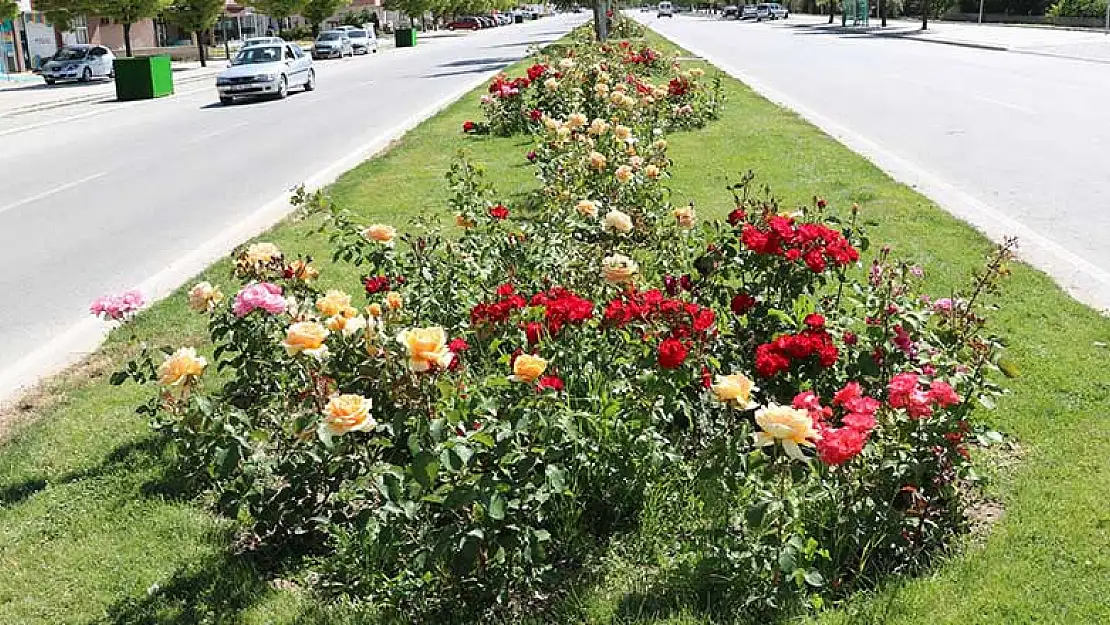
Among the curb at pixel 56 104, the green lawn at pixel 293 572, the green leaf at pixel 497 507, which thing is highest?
the green leaf at pixel 497 507

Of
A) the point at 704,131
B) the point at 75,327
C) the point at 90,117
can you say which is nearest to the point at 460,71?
the point at 90,117

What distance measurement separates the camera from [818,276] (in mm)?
4562

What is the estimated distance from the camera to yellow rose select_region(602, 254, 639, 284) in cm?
420

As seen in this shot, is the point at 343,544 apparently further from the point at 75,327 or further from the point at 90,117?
the point at 90,117

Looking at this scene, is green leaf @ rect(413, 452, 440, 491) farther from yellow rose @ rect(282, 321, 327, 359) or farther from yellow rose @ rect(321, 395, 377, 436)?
yellow rose @ rect(282, 321, 327, 359)

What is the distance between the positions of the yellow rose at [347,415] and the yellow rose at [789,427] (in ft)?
4.08

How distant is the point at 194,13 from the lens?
153ft

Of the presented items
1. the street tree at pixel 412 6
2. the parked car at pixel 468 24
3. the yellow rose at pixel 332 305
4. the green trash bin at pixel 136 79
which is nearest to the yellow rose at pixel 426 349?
the yellow rose at pixel 332 305

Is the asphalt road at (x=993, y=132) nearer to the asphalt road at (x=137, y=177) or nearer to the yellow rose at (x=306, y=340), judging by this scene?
the yellow rose at (x=306, y=340)

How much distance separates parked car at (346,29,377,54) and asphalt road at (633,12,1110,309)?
29.6m

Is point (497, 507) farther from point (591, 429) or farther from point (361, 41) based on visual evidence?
point (361, 41)

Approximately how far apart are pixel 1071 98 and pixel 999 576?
19.8 meters

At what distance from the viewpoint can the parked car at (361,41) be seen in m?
57.8

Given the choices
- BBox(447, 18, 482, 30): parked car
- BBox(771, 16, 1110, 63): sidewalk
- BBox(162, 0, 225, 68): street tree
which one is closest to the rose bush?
BBox(771, 16, 1110, 63): sidewalk
